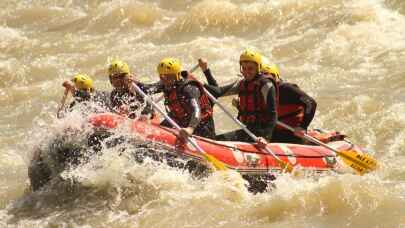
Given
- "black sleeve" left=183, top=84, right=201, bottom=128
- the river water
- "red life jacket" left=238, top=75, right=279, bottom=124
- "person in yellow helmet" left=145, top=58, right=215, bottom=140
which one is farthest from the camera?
"red life jacket" left=238, top=75, right=279, bottom=124

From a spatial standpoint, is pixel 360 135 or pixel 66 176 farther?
pixel 360 135

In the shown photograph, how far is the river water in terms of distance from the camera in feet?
25.2

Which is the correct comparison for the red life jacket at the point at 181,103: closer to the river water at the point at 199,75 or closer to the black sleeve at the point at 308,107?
the river water at the point at 199,75

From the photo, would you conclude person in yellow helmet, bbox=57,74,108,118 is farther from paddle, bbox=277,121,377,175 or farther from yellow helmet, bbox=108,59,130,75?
paddle, bbox=277,121,377,175

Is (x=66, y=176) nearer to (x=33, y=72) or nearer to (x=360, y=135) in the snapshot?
(x=360, y=135)

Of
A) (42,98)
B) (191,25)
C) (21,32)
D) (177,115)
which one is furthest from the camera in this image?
(21,32)

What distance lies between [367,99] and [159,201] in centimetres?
495

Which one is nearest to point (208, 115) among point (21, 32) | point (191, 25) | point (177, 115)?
point (177, 115)

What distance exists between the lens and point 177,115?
8.56 metres

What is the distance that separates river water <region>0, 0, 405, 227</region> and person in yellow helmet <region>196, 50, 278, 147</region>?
29.6 inches

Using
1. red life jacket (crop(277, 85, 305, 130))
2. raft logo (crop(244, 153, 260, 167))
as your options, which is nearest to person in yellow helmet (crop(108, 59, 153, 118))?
raft logo (crop(244, 153, 260, 167))

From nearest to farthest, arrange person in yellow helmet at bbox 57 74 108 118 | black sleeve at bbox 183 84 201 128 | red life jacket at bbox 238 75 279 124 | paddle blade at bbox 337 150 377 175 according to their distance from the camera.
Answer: black sleeve at bbox 183 84 201 128 < red life jacket at bbox 238 75 279 124 < paddle blade at bbox 337 150 377 175 < person in yellow helmet at bbox 57 74 108 118

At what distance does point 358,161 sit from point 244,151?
1.54 meters

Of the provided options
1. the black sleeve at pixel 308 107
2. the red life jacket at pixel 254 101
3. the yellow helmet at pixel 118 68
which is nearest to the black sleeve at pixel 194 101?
the red life jacket at pixel 254 101
